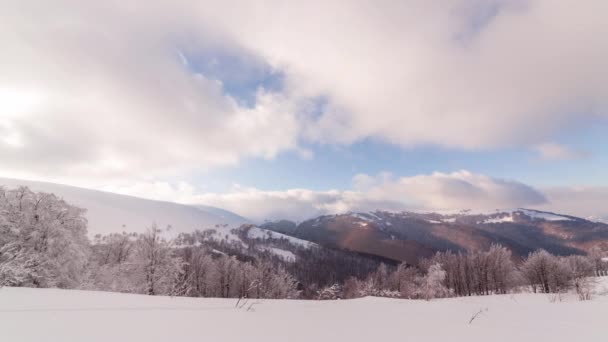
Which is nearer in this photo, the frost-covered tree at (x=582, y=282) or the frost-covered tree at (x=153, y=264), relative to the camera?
the frost-covered tree at (x=582, y=282)

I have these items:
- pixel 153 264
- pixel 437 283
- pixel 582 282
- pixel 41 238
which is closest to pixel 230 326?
pixel 582 282

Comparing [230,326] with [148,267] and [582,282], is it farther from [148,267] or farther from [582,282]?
[148,267]

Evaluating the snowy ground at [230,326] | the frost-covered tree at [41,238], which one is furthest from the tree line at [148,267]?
the snowy ground at [230,326]

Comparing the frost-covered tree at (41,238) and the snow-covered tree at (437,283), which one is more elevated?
the frost-covered tree at (41,238)

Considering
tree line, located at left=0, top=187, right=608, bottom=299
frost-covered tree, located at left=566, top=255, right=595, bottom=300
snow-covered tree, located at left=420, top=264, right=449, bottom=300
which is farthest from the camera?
snow-covered tree, located at left=420, top=264, right=449, bottom=300

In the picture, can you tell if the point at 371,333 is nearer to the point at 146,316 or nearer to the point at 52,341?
the point at 146,316

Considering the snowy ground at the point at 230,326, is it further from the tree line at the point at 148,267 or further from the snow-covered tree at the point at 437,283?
the snow-covered tree at the point at 437,283

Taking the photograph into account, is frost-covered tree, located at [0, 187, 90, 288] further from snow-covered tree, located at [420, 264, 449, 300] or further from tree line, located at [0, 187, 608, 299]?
snow-covered tree, located at [420, 264, 449, 300]

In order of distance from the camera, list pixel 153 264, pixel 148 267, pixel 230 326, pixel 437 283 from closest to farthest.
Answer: pixel 230 326
pixel 148 267
pixel 153 264
pixel 437 283

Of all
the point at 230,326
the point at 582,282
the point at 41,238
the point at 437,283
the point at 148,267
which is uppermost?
the point at 41,238

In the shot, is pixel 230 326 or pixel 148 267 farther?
pixel 148 267

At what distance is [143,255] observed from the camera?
100ft

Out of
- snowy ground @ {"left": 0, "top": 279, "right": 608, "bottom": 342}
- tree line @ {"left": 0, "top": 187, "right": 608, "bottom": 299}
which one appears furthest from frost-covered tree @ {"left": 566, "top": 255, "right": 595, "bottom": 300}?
snowy ground @ {"left": 0, "top": 279, "right": 608, "bottom": 342}

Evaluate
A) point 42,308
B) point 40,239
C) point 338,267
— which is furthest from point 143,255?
point 338,267
